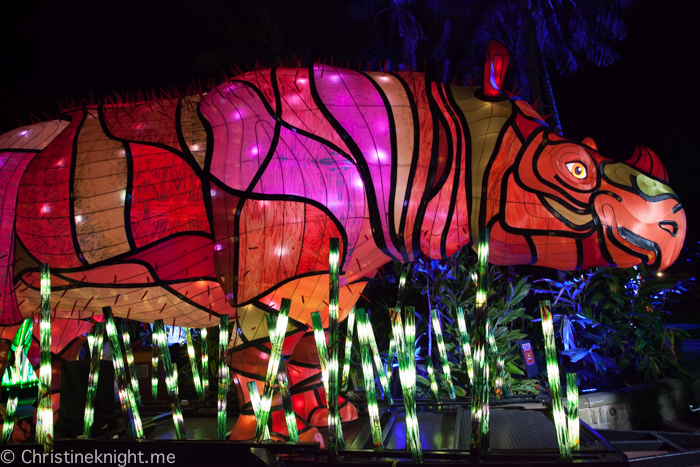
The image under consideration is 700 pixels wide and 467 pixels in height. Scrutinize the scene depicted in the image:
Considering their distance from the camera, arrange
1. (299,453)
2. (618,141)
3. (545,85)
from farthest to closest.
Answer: (618,141)
(545,85)
(299,453)

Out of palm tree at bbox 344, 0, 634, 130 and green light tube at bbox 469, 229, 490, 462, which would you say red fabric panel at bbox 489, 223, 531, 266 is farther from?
palm tree at bbox 344, 0, 634, 130

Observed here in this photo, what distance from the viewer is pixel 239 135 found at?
228cm

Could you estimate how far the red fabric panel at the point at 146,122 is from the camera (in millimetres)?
2490

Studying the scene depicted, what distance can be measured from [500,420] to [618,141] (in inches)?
426

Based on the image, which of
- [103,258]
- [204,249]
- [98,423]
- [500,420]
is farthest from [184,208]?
[500,420]

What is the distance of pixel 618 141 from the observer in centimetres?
1184

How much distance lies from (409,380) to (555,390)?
1.55 feet

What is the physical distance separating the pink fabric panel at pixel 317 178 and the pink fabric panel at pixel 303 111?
0.17 feet

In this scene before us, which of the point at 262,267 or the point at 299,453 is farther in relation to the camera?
the point at 262,267

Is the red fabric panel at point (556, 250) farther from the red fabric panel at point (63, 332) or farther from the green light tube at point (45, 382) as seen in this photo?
the red fabric panel at point (63, 332)

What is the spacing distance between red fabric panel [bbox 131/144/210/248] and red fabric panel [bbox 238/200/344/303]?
Result: 0.34 meters

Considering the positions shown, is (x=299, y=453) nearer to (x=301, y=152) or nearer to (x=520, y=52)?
(x=301, y=152)

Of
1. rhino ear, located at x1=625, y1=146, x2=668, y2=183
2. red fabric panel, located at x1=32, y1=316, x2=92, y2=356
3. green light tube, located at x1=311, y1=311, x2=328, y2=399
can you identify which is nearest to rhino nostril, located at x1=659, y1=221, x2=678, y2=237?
rhino ear, located at x1=625, y1=146, x2=668, y2=183

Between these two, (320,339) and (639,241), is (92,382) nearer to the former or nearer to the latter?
(320,339)
